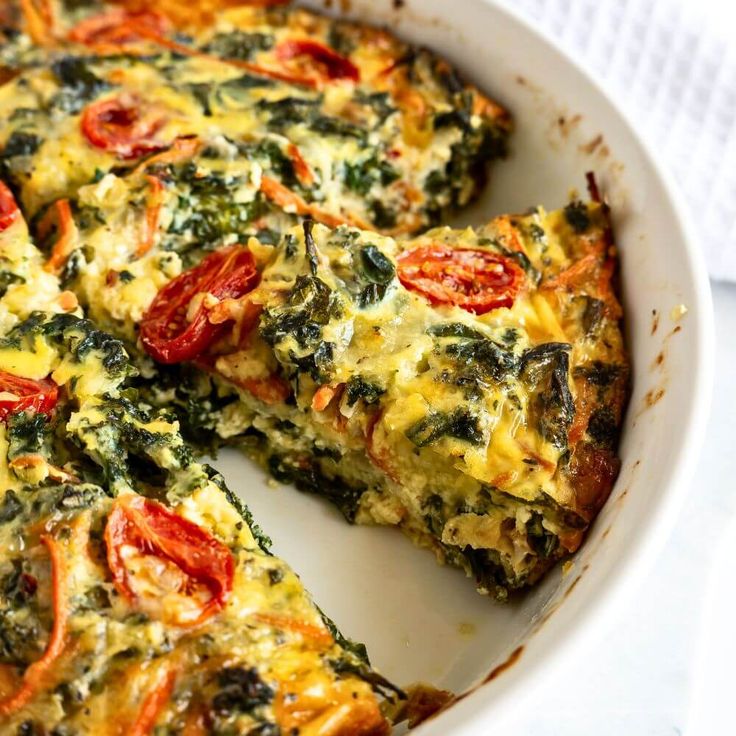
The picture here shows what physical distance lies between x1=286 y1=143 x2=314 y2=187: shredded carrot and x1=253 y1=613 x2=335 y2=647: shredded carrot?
1689mm

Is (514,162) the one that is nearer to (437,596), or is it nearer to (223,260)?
(223,260)

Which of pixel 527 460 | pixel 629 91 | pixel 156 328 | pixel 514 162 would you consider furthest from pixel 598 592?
pixel 629 91

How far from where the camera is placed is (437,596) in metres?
2.91

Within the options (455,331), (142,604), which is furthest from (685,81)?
(142,604)

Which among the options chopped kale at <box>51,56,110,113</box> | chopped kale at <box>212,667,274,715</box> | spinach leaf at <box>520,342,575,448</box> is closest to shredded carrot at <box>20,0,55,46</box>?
chopped kale at <box>51,56,110,113</box>

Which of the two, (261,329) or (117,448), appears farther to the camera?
(261,329)

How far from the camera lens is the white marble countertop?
2.82 meters

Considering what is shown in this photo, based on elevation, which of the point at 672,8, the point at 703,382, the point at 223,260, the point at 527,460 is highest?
the point at 672,8

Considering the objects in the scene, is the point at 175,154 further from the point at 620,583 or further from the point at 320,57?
the point at 620,583

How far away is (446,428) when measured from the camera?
2.64 metres

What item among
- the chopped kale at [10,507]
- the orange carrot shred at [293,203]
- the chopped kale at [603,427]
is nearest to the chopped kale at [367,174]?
the orange carrot shred at [293,203]

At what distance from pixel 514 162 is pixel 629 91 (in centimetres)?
53

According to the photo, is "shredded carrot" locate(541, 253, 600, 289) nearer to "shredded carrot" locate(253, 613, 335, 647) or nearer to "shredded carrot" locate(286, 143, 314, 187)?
"shredded carrot" locate(286, 143, 314, 187)

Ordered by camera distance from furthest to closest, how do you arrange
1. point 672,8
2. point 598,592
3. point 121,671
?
point 672,8 → point 598,592 → point 121,671
